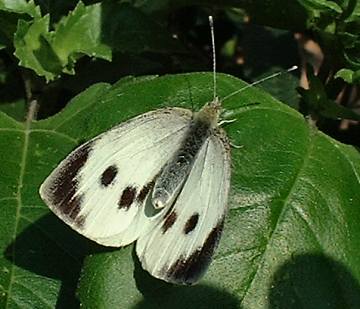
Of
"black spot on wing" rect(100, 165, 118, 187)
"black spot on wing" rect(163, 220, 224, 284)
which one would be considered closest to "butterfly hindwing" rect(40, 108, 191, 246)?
"black spot on wing" rect(100, 165, 118, 187)

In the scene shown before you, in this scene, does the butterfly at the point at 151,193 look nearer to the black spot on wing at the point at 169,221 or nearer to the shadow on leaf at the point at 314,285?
the black spot on wing at the point at 169,221

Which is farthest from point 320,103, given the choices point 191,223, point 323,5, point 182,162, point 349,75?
point 191,223

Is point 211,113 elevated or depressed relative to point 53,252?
elevated

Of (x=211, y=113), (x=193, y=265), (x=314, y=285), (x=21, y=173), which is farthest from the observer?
(x=21, y=173)

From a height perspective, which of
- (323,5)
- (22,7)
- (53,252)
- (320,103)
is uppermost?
(323,5)

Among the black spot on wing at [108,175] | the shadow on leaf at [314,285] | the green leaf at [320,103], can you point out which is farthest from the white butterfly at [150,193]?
the green leaf at [320,103]

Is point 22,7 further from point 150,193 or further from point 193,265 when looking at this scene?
point 193,265
